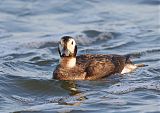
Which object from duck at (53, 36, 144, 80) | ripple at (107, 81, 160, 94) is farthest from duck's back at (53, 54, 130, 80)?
ripple at (107, 81, 160, 94)

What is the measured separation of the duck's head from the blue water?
0.60m

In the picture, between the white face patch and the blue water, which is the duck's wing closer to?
the blue water

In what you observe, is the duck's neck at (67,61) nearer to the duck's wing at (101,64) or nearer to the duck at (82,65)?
the duck at (82,65)

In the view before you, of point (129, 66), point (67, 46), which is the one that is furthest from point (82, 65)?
point (129, 66)

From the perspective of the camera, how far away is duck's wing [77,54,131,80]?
1680 centimetres

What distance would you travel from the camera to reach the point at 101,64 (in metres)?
17.1

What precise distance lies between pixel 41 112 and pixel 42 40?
23.7 ft

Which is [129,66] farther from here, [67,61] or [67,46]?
[67,46]

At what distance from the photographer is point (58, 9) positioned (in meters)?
24.9

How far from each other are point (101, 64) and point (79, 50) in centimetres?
293

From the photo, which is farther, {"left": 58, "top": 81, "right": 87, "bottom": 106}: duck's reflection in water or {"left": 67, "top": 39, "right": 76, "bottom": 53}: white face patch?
{"left": 67, "top": 39, "right": 76, "bottom": 53}: white face patch

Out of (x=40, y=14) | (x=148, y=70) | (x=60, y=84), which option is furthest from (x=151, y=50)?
(x=40, y=14)

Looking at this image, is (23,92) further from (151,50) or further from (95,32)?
(95,32)

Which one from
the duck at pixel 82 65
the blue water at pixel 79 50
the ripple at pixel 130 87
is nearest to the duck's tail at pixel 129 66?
the duck at pixel 82 65
